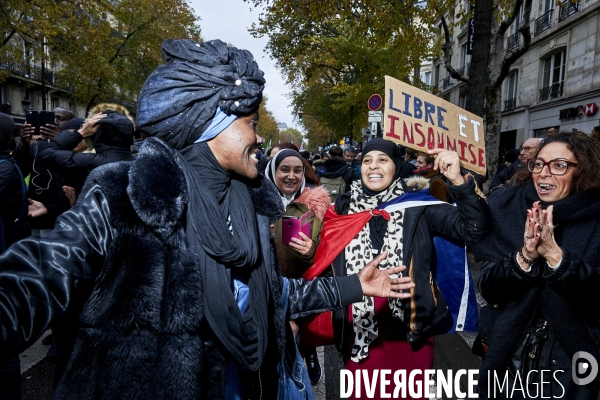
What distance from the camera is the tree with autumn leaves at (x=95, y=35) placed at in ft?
42.8

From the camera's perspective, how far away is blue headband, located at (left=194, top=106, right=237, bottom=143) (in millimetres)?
1571

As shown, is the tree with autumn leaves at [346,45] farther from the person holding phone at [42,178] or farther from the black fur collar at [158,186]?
the black fur collar at [158,186]

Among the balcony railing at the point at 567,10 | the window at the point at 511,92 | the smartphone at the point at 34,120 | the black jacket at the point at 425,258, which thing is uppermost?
the balcony railing at the point at 567,10

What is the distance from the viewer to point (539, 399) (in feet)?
7.63

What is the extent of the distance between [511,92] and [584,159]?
2412cm

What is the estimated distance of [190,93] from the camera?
1509mm

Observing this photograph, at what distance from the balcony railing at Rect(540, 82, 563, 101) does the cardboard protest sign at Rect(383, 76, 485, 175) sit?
19082 millimetres

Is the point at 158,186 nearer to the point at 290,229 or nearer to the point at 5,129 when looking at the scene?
the point at 290,229

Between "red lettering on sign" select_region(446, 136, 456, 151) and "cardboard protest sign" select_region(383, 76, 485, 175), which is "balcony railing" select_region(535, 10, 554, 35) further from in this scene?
"red lettering on sign" select_region(446, 136, 456, 151)

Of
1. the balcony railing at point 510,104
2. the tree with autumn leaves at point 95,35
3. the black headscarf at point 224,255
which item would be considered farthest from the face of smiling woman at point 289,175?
the balcony railing at point 510,104

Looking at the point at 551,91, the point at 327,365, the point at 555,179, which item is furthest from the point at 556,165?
the point at 551,91

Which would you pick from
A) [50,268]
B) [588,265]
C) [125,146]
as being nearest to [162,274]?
[50,268]

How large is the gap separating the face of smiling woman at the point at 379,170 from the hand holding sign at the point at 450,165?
0.58m

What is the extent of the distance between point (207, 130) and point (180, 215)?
37 cm
